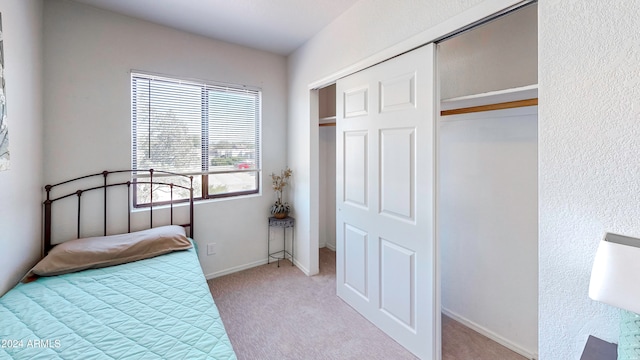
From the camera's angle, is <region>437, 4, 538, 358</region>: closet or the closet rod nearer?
the closet rod

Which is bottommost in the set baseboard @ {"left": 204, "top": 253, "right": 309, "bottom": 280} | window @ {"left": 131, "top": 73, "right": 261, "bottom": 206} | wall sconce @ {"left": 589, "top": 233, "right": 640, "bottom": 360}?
baseboard @ {"left": 204, "top": 253, "right": 309, "bottom": 280}

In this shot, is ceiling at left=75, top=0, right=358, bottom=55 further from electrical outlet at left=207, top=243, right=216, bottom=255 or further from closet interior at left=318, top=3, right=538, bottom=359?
electrical outlet at left=207, top=243, right=216, bottom=255

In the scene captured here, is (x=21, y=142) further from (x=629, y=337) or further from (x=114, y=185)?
(x=629, y=337)

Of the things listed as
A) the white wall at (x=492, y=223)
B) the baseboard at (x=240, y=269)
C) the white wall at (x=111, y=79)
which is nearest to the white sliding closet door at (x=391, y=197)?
the white wall at (x=492, y=223)

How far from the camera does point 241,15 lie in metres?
2.33

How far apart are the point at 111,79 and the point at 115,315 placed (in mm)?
2043

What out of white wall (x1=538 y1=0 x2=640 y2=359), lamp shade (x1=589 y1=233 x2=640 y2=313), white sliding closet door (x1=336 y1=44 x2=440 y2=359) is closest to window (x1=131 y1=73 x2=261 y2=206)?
white sliding closet door (x1=336 y1=44 x2=440 y2=359)

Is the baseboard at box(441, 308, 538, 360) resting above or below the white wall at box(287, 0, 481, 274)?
below

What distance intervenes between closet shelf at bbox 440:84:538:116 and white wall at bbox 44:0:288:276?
2267 mm

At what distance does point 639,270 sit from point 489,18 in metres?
1.25

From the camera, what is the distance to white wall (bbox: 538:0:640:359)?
0.91 m

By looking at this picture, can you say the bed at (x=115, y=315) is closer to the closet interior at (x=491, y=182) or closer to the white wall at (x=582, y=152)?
the white wall at (x=582, y=152)

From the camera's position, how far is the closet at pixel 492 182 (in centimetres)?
173

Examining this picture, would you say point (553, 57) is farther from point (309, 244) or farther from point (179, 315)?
point (309, 244)
